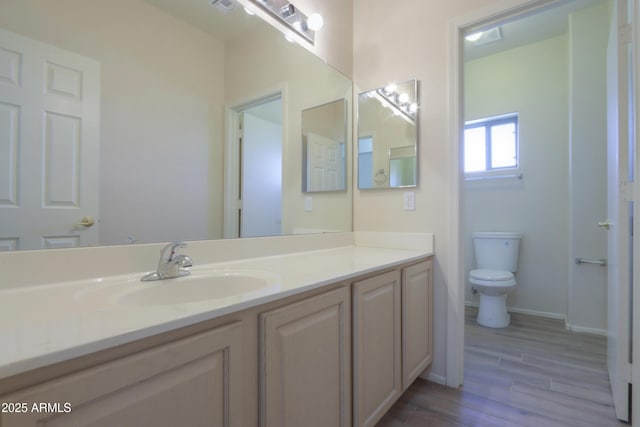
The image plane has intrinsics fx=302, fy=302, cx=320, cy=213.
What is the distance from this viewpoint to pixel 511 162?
Answer: 9.89 ft

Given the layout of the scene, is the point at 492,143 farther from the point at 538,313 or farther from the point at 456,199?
the point at 456,199

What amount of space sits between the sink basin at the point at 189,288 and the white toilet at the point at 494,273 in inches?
86.8

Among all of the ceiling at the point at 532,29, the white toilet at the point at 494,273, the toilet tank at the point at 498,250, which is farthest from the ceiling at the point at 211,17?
the toilet tank at the point at 498,250

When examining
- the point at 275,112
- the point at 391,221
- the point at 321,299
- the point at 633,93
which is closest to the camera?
the point at 321,299

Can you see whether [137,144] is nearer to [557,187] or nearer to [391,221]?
[391,221]

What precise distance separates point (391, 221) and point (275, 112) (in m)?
0.95

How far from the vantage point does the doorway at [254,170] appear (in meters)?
1.38

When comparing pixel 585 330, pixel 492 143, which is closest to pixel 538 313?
pixel 585 330

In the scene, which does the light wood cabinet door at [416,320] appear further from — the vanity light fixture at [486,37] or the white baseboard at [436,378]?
the vanity light fixture at [486,37]

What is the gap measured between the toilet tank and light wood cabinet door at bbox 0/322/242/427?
9.28 feet

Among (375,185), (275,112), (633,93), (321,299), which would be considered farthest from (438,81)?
(321,299)

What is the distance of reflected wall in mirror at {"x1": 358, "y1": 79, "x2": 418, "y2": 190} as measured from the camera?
1.83 meters

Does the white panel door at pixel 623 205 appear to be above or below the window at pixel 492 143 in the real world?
below

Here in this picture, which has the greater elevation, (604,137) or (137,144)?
(604,137)
